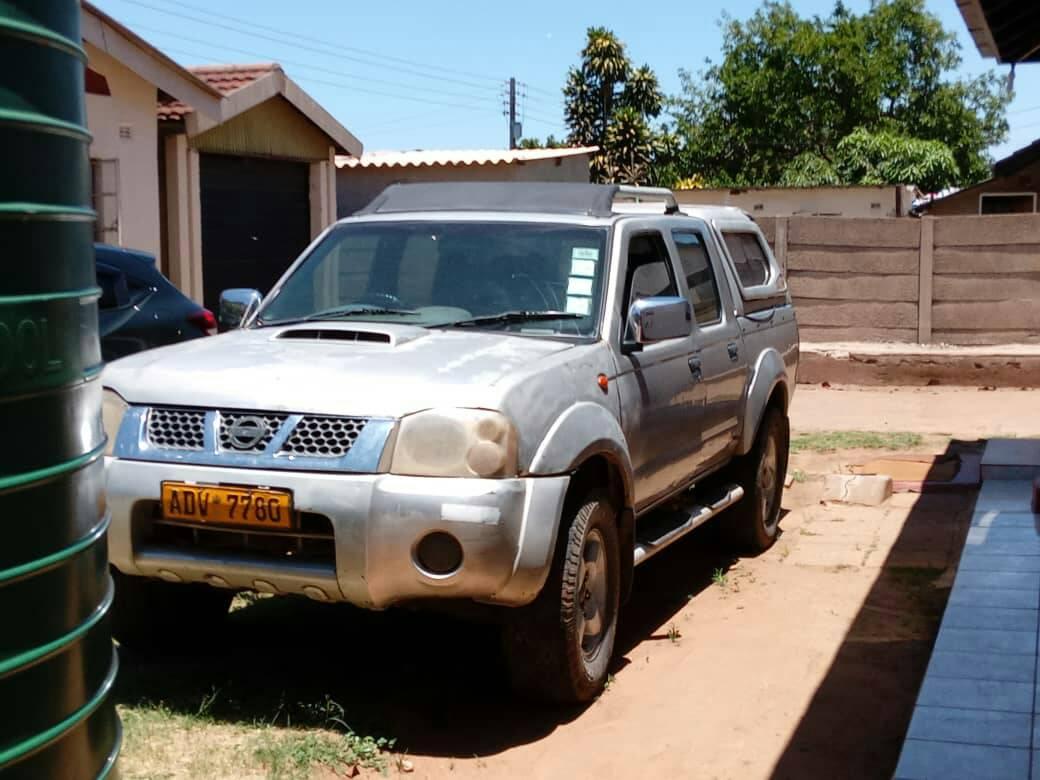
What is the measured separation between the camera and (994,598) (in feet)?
19.6

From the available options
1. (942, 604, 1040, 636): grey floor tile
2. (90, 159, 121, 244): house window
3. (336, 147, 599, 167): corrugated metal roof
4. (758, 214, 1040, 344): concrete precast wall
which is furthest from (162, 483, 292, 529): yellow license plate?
(336, 147, 599, 167): corrugated metal roof

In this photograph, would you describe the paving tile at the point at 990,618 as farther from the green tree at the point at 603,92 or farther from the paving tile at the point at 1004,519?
the green tree at the point at 603,92

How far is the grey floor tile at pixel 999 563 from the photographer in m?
6.50

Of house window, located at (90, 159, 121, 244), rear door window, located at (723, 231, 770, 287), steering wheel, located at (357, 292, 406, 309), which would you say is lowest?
steering wheel, located at (357, 292, 406, 309)

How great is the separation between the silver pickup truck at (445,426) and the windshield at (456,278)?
0.03ft

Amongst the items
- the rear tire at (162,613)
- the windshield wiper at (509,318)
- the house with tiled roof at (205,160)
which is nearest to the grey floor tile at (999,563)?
the windshield wiper at (509,318)

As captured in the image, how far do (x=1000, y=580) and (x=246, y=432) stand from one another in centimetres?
353

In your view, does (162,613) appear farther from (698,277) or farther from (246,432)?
(698,277)

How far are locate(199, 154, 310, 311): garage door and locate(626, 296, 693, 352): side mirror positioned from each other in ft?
36.1

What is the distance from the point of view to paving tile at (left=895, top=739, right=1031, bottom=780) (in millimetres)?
4031

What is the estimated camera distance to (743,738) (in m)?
4.93

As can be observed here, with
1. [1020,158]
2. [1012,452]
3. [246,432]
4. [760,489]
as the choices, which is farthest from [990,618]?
[1020,158]

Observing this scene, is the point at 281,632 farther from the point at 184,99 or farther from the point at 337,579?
the point at 184,99

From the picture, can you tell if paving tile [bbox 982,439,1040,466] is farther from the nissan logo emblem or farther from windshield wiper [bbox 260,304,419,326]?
the nissan logo emblem
